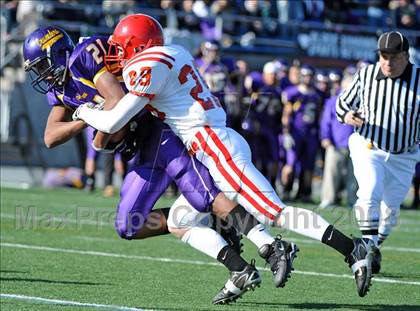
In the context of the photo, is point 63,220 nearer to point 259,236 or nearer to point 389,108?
point 389,108

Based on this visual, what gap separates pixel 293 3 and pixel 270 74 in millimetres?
6128

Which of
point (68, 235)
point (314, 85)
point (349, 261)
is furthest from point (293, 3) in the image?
point (349, 261)

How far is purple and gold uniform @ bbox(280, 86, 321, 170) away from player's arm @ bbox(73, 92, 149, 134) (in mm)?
8082

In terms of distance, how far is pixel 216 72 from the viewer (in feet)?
40.0

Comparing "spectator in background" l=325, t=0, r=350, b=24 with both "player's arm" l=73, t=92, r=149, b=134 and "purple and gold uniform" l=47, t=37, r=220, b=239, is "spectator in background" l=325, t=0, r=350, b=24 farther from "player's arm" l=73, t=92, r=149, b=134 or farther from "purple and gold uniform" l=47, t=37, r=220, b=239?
"player's arm" l=73, t=92, r=149, b=134

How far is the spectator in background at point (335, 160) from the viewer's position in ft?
38.9

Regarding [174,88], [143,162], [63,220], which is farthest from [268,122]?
[174,88]

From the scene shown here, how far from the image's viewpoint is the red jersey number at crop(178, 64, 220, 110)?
5.18 m

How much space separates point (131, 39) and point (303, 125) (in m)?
7.92

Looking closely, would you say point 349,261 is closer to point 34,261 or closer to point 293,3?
point 34,261

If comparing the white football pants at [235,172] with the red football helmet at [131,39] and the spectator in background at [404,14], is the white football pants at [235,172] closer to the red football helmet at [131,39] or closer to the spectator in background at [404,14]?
the red football helmet at [131,39]

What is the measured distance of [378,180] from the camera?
6555mm

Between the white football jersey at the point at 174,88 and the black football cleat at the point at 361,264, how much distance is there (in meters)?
0.95

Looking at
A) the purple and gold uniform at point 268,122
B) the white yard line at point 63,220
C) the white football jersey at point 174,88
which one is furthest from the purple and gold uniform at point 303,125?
the white football jersey at point 174,88
